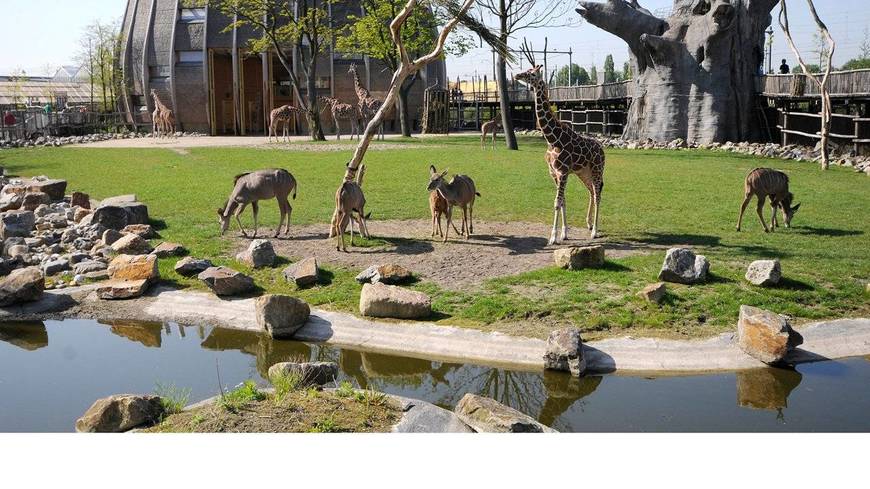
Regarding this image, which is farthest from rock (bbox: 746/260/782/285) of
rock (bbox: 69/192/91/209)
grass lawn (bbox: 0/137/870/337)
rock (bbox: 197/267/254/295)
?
rock (bbox: 69/192/91/209)

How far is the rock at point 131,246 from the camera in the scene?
12.2 m

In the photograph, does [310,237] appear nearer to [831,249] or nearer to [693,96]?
[831,249]

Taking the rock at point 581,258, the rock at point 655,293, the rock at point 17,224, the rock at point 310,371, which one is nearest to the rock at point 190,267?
the rock at point 310,371

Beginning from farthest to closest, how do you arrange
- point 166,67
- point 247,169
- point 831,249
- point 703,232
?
1. point 166,67
2. point 247,169
3. point 703,232
4. point 831,249

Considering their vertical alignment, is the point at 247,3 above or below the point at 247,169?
above

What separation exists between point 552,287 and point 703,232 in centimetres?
422

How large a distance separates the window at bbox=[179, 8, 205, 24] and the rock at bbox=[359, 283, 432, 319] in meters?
38.8

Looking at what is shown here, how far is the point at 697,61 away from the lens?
30.7 meters

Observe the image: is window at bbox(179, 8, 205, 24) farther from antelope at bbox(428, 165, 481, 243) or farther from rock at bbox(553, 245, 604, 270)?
rock at bbox(553, 245, 604, 270)

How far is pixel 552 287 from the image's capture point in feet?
32.7

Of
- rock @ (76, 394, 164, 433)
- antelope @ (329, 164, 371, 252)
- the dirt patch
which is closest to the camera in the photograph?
rock @ (76, 394, 164, 433)

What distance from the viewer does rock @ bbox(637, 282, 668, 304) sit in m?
9.20

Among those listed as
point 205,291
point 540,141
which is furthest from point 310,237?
point 540,141

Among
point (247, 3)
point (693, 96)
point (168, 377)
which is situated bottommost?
point (168, 377)
